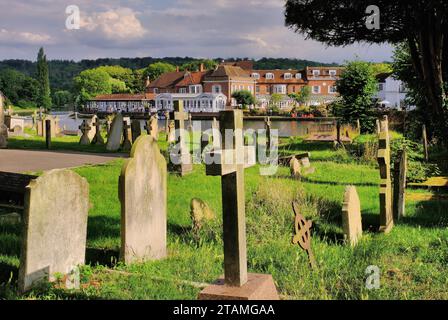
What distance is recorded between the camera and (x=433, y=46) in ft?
65.1

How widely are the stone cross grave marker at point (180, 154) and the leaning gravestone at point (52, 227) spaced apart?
25.4 ft

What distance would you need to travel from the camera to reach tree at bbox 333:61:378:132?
2959cm

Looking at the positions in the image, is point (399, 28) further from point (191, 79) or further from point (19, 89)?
point (19, 89)

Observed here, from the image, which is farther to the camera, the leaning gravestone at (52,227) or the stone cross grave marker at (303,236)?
the stone cross grave marker at (303,236)

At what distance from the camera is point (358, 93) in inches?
1193

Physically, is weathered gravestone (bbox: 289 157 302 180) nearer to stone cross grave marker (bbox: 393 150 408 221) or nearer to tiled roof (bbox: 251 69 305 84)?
stone cross grave marker (bbox: 393 150 408 221)

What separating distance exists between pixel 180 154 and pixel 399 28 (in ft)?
37.7

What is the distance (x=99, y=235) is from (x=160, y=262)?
5.51 ft

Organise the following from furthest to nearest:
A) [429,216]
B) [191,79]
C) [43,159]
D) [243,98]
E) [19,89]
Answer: [19,89] < [191,79] < [243,98] < [43,159] < [429,216]

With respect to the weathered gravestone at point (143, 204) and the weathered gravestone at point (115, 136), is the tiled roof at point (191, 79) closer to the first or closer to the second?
the weathered gravestone at point (115, 136)

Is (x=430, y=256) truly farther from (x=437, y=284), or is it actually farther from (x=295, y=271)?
(x=295, y=271)

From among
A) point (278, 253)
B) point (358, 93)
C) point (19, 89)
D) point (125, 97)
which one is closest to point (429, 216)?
point (278, 253)

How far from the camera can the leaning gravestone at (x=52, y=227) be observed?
5.80m

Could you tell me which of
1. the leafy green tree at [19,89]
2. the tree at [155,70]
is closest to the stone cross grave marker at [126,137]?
the leafy green tree at [19,89]
